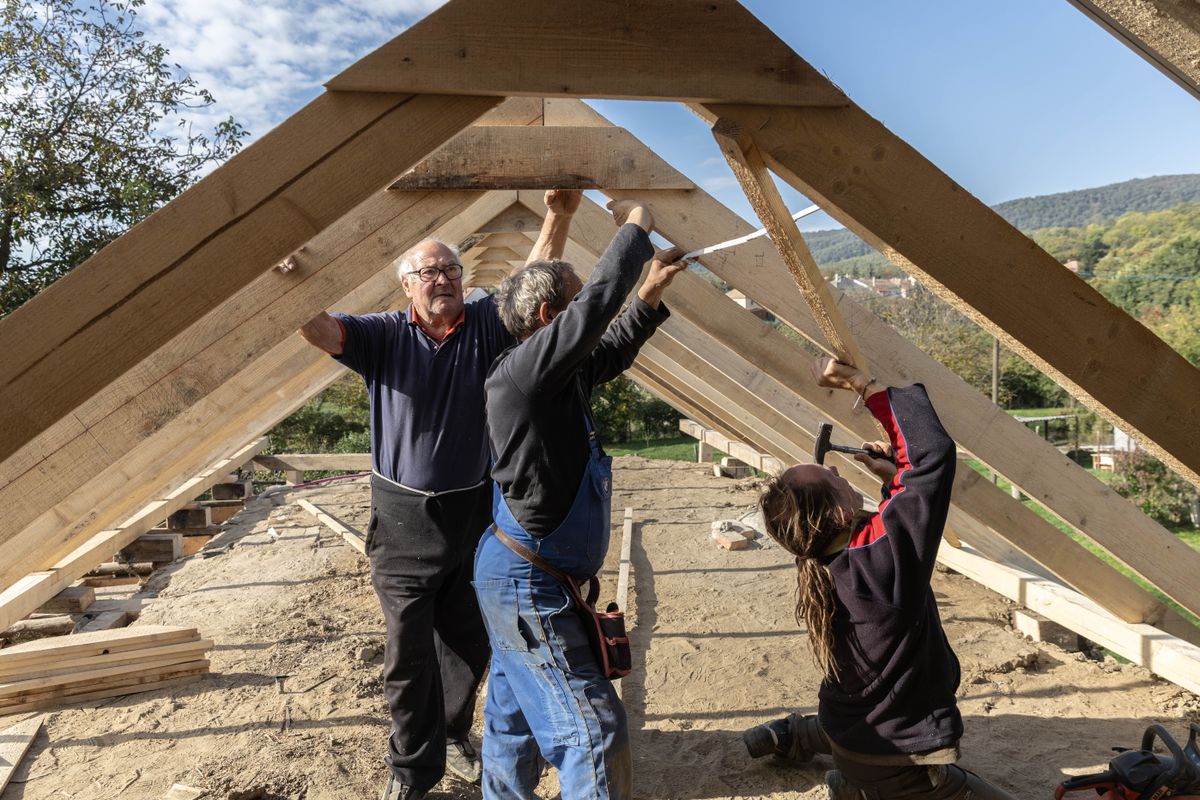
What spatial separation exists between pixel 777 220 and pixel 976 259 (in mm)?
396

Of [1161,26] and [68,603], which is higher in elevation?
[1161,26]

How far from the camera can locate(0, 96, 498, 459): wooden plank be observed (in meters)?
1.26

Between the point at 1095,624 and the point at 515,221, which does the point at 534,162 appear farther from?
the point at 1095,624

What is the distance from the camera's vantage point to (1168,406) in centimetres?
150

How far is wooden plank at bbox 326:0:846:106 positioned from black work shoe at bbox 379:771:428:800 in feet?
7.97

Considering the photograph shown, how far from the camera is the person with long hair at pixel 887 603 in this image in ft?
6.70

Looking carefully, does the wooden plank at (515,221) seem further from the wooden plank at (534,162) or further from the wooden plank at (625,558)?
the wooden plank at (625,558)

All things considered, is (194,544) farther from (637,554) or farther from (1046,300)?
(1046,300)

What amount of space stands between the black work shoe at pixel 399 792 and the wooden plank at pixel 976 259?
7.92ft

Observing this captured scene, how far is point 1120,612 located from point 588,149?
3.27 metres

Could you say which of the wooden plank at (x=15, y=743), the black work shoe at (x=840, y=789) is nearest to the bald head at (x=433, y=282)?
the black work shoe at (x=840, y=789)

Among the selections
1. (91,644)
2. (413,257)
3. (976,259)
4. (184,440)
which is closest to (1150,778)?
(976,259)

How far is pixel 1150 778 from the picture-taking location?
2.29 metres

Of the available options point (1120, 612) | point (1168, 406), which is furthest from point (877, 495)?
point (1168, 406)
